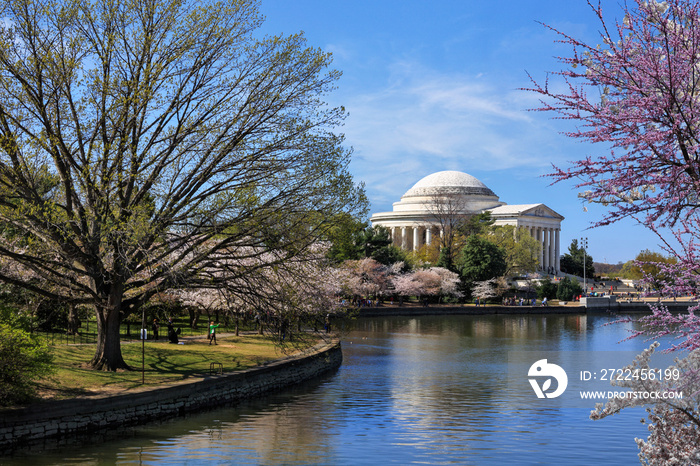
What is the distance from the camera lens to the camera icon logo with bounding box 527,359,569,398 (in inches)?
928

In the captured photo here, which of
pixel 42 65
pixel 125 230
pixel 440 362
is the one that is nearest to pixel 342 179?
pixel 125 230

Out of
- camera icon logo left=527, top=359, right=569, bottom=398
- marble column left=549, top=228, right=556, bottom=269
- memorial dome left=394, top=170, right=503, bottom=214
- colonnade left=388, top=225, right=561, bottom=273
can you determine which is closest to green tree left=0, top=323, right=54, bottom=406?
camera icon logo left=527, top=359, right=569, bottom=398

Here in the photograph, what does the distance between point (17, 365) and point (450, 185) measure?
4691 inches

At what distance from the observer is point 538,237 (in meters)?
125

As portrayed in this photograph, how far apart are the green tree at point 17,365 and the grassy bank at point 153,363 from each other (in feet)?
2.58

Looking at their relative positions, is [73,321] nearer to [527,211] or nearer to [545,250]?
[527,211]

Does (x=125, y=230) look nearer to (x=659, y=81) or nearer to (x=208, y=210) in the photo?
(x=208, y=210)

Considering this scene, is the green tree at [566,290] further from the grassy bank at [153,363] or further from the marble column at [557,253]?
the grassy bank at [153,363]

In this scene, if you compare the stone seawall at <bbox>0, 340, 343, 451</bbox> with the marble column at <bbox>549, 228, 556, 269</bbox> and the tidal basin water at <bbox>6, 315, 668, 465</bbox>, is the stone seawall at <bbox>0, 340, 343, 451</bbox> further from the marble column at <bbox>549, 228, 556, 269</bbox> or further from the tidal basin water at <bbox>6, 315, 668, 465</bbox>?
the marble column at <bbox>549, 228, 556, 269</bbox>

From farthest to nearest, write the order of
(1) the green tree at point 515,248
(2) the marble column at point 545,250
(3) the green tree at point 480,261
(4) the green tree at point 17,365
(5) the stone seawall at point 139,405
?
(2) the marble column at point 545,250, (1) the green tree at point 515,248, (3) the green tree at point 480,261, (4) the green tree at point 17,365, (5) the stone seawall at point 139,405

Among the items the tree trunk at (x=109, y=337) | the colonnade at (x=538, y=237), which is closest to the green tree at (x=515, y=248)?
the colonnade at (x=538, y=237)

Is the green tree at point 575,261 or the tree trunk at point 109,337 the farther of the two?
the green tree at point 575,261

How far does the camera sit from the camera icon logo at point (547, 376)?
23562 millimetres

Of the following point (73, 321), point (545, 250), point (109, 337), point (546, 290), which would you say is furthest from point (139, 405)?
point (545, 250)
